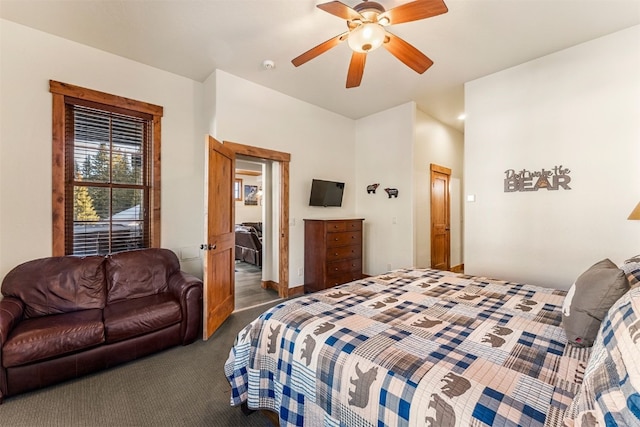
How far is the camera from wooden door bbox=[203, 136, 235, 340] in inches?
109

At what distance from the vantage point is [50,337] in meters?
1.98

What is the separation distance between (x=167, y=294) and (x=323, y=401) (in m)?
2.24

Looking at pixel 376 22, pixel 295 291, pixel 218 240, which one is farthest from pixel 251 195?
pixel 376 22

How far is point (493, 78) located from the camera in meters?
3.44

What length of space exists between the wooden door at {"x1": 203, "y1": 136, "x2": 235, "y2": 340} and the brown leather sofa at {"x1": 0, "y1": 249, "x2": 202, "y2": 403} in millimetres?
131

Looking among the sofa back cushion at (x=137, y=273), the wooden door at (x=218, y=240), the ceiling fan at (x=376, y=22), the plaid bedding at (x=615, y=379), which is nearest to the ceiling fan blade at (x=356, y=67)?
the ceiling fan at (x=376, y=22)

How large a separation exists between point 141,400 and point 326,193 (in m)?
3.35

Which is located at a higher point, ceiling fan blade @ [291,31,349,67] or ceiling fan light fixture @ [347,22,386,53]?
ceiling fan blade @ [291,31,349,67]

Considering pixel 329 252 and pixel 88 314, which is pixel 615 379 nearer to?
pixel 88 314

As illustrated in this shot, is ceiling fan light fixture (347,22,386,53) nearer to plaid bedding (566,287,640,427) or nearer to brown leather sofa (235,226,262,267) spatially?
plaid bedding (566,287,640,427)

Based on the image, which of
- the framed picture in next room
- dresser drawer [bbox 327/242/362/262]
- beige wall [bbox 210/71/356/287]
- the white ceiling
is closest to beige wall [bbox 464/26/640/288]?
the white ceiling

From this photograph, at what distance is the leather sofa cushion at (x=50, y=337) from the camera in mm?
1880

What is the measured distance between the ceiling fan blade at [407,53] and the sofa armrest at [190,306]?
274 cm

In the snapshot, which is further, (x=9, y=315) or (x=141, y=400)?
(x=9, y=315)
